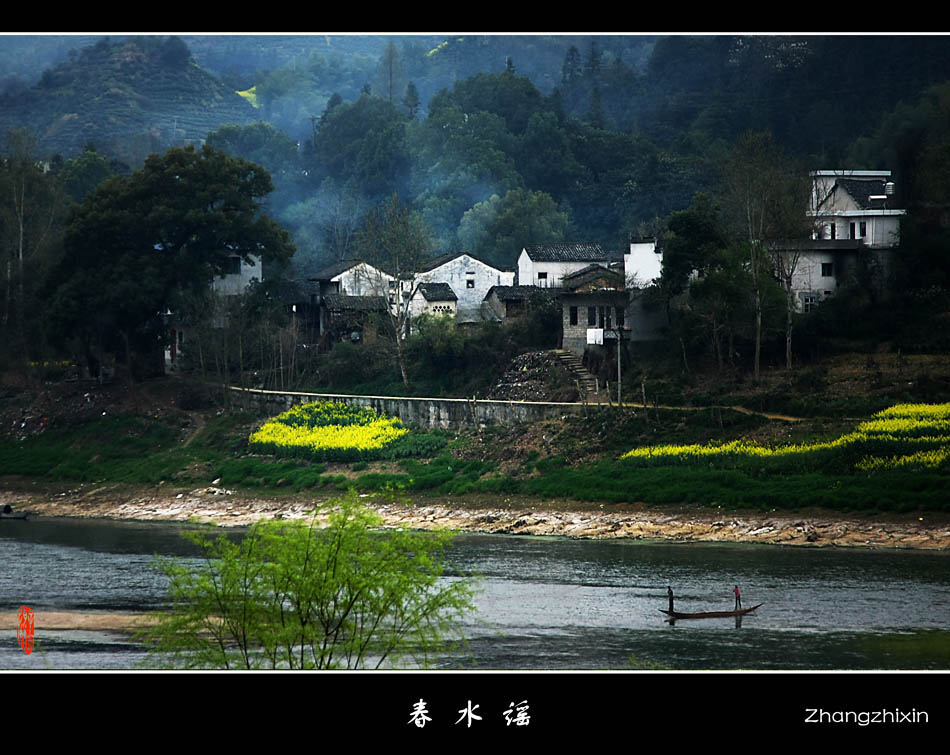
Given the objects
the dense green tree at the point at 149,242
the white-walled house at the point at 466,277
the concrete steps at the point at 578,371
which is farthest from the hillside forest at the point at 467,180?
the concrete steps at the point at 578,371

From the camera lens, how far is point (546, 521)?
5169cm

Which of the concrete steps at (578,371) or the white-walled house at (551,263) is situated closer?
the concrete steps at (578,371)

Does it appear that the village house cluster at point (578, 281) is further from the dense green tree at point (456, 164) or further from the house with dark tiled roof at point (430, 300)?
the dense green tree at point (456, 164)

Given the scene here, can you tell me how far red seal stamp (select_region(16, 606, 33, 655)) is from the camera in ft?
115

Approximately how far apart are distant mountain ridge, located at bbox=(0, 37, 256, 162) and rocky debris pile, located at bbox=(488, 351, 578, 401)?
118m

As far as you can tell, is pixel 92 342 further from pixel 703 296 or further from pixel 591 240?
pixel 591 240

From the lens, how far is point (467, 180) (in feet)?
407

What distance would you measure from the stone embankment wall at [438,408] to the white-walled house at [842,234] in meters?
13.6

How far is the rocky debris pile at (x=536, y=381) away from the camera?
208 ft

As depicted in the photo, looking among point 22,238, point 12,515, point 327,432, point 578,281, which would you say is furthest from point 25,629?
point 22,238

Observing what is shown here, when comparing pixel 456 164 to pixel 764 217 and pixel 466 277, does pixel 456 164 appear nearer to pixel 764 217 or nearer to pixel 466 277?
pixel 466 277

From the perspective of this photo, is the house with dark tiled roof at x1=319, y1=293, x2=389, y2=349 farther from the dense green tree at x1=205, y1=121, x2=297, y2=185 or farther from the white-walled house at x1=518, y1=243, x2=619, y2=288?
the dense green tree at x1=205, y1=121, x2=297, y2=185

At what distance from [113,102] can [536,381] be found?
139 meters

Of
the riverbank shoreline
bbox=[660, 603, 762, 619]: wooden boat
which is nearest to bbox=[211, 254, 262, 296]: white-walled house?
the riverbank shoreline
